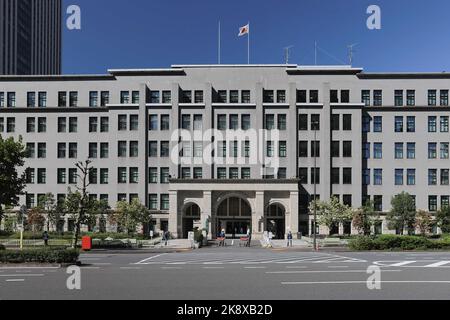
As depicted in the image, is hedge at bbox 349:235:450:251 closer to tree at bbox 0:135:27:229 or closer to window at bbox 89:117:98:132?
tree at bbox 0:135:27:229

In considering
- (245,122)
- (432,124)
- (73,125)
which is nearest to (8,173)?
(73,125)

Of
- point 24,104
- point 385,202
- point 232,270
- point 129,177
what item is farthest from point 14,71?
point 232,270

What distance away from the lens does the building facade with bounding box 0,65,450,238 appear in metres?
64.6

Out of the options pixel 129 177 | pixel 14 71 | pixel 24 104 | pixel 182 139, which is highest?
pixel 14 71

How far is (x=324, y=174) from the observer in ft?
212

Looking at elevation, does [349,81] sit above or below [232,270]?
above

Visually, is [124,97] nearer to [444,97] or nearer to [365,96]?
[365,96]

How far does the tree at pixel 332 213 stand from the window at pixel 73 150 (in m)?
32.5

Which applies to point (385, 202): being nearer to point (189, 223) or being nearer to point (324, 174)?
point (324, 174)

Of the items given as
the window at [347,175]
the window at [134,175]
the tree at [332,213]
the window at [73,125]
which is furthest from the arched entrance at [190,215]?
the window at [347,175]

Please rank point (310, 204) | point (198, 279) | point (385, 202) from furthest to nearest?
point (385, 202) → point (310, 204) → point (198, 279)

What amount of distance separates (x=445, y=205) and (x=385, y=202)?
7133mm

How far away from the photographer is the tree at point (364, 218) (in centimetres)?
5878

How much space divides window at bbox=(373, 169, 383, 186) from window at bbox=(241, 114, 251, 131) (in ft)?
57.7
